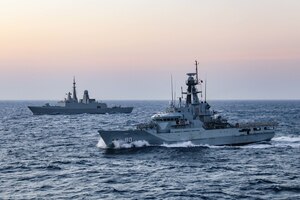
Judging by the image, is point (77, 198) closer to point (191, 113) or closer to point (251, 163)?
point (251, 163)

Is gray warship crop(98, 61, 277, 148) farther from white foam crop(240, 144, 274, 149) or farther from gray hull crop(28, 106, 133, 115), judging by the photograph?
gray hull crop(28, 106, 133, 115)

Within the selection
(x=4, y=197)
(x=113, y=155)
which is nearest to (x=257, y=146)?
(x=113, y=155)

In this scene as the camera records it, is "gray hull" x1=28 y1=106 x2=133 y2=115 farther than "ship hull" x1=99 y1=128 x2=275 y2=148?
Yes

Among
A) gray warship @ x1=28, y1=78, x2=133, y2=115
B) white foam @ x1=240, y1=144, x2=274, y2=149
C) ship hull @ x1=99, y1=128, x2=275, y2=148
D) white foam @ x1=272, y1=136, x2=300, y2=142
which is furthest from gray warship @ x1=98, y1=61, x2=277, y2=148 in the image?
gray warship @ x1=28, y1=78, x2=133, y2=115

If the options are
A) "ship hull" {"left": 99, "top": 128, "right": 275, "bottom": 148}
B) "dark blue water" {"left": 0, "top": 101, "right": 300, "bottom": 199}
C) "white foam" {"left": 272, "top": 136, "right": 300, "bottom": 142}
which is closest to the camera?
"dark blue water" {"left": 0, "top": 101, "right": 300, "bottom": 199}

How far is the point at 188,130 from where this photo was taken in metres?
53.5

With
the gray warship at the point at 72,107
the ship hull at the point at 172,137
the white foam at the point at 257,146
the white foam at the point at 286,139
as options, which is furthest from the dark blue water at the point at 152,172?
the gray warship at the point at 72,107

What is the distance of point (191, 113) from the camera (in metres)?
55.2

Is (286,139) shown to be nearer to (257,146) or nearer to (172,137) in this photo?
(257,146)

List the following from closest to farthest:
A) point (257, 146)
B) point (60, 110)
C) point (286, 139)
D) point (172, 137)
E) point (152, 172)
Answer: point (152, 172) < point (172, 137) < point (257, 146) < point (286, 139) < point (60, 110)

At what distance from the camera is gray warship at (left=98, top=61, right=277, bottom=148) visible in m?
52.9

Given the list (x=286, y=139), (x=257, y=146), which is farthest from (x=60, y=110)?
(x=257, y=146)

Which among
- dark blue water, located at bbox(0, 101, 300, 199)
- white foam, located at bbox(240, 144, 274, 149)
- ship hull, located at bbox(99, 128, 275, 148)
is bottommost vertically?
dark blue water, located at bbox(0, 101, 300, 199)

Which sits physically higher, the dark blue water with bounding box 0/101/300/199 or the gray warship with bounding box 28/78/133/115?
the gray warship with bounding box 28/78/133/115
